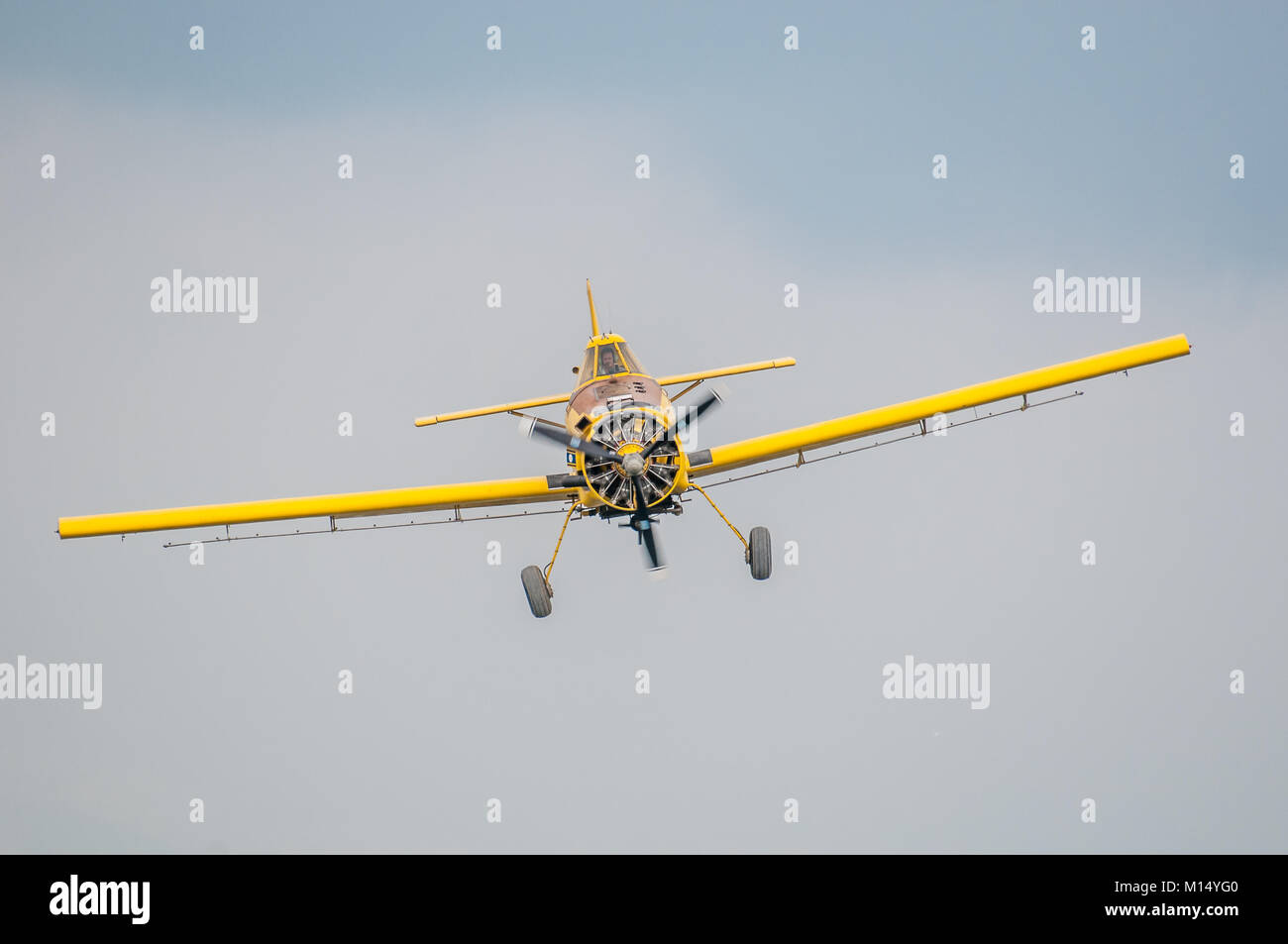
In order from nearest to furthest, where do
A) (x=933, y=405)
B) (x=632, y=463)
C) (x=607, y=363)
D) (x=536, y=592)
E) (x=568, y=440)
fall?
(x=632, y=463), (x=568, y=440), (x=536, y=592), (x=607, y=363), (x=933, y=405)

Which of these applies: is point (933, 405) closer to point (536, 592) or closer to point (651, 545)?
point (651, 545)

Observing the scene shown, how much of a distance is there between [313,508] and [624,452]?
8.69 metres

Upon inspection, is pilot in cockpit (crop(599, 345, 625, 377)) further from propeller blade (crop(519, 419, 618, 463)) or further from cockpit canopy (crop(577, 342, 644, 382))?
propeller blade (crop(519, 419, 618, 463))

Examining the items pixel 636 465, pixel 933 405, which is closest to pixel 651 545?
pixel 636 465

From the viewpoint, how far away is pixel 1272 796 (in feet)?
215

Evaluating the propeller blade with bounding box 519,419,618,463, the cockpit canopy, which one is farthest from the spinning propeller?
the cockpit canopy

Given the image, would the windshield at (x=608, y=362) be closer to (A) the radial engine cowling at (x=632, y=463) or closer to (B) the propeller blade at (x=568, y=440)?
(B) the propeller blade at (x=568, y=440)

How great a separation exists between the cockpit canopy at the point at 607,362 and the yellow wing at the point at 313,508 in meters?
3.14

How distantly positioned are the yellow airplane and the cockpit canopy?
4cm

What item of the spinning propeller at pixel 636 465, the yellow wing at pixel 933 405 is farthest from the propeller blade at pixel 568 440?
the yellow wing at pixel 933 405

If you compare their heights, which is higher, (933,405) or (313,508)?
(933,405)

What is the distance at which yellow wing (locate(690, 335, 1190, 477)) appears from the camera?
39.9 metres

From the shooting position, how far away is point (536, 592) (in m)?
38.3
